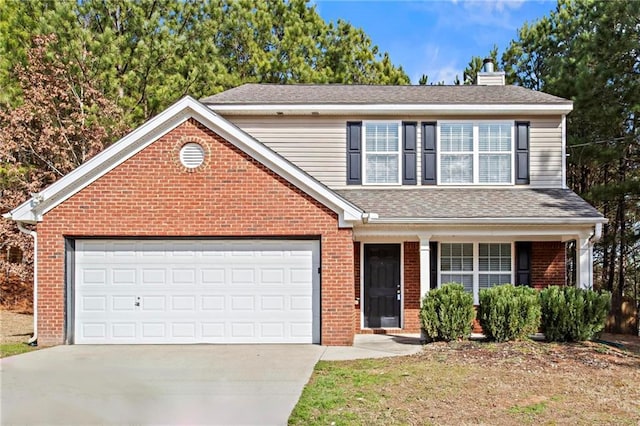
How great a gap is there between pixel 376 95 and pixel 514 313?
23.4ft

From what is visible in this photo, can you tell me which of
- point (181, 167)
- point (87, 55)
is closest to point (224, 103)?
point (181, 167)

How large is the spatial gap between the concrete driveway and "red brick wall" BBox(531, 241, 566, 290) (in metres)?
5.96

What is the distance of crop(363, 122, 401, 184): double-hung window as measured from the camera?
13703 mm

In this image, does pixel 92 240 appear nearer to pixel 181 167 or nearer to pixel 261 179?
pixel 181 167

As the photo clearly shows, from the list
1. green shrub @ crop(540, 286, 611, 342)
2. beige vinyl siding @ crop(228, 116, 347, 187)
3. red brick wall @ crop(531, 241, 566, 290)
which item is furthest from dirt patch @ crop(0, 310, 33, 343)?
red brick wall @ crop(531, 241, 566, 290)

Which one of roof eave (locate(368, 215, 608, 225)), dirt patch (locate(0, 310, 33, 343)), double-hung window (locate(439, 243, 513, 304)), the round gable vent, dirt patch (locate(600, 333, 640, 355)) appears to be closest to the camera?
the round gable vent

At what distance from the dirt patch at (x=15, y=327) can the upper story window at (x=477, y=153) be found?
35.5 ft

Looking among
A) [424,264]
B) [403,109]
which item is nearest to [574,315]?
[424,264]

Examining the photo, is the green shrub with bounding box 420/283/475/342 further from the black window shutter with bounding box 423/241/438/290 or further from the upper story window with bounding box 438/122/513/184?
the upper story window with bounding box 438/122/513/184

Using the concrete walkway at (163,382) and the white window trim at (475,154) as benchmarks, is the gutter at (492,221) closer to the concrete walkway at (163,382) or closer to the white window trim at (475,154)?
the white window trim at (475,154)

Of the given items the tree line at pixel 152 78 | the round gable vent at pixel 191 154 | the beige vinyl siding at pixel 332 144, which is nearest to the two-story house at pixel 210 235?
the round gable vent at pixel 191 154

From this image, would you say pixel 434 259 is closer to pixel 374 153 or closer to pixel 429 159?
pixel 429 159

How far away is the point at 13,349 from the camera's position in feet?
34.8

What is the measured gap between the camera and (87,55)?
18.3 meters
